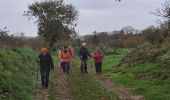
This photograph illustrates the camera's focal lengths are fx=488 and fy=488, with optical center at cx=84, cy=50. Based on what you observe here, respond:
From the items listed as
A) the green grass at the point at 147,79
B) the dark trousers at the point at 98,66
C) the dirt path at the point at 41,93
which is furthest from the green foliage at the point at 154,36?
the dirt path at the point at 41,93

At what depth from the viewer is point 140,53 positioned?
109 ft

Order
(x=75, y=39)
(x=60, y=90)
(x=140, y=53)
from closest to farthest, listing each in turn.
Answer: (x=60, y=90) → (x=140, y=53) → (x=75, y=39)

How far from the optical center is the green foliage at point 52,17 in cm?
7431

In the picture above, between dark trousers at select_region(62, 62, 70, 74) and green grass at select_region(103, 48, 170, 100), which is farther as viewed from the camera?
dark trousers at select_region(62, 62, 70, 74)

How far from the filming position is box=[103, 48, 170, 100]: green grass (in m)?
19.3

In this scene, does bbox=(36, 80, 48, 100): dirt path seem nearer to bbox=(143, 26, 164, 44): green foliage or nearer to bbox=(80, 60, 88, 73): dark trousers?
bbox=(80, 60, 88, 73): dark trousers

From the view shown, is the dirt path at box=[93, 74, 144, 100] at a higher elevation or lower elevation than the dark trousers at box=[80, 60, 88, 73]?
lower

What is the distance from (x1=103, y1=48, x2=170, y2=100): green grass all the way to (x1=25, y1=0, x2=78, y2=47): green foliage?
4342 centimetres

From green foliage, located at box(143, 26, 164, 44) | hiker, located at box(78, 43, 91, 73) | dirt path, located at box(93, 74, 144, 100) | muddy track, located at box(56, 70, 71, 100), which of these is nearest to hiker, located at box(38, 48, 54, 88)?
muddy track, located at box(56, 70, 71, 100)

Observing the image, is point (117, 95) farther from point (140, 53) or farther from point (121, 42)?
point (121, 42)

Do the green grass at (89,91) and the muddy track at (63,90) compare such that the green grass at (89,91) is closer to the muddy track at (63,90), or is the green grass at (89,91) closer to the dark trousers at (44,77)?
the muddy track at (63,90)

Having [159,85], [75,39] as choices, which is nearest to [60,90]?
→ [159,85]

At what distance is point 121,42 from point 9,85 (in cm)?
6867

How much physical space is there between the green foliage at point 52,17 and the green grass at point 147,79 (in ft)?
142
